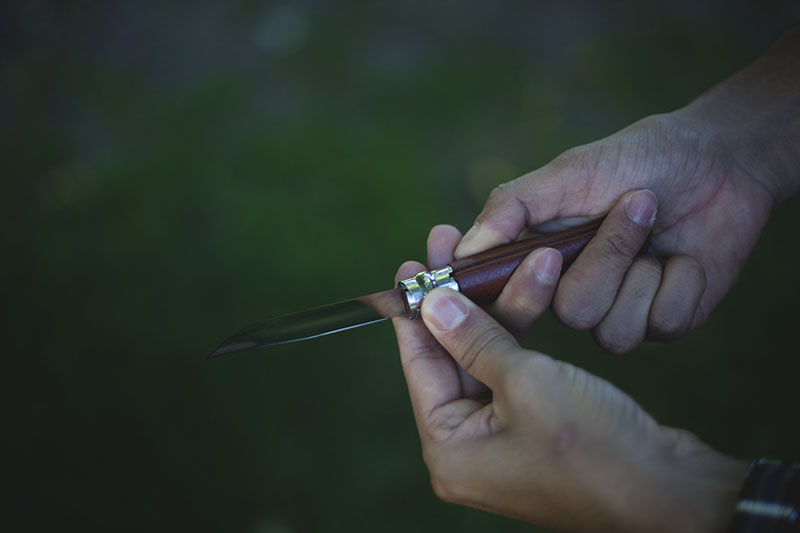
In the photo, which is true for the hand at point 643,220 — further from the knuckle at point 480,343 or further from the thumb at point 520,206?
the knuckle at point 480,343

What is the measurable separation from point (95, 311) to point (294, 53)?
2209 mm

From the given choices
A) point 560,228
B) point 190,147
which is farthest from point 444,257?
point 190,147

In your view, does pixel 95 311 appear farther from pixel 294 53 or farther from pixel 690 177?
pixel 690 177

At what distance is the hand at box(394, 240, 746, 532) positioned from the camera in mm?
1091

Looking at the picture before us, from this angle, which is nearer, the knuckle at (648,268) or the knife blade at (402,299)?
the knife blade at (402,299)

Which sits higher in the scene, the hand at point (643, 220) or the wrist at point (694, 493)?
the hand at point (643, 220)

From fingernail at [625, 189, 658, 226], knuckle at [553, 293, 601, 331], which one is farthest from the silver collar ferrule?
fingernail at [625, 189, 658, 226]

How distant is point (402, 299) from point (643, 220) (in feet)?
2.52

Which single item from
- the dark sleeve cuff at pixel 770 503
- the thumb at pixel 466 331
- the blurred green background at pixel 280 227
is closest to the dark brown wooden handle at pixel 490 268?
the thumb at pixel 466 331

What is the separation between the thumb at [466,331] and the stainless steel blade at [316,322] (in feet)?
0.46

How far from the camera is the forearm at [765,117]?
1.98m

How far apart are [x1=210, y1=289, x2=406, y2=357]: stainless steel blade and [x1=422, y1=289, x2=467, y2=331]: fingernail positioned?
0.13 m

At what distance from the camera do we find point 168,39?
12.9 feet

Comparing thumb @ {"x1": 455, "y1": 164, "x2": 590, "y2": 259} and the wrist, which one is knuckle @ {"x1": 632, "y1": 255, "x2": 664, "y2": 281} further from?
the wrist
